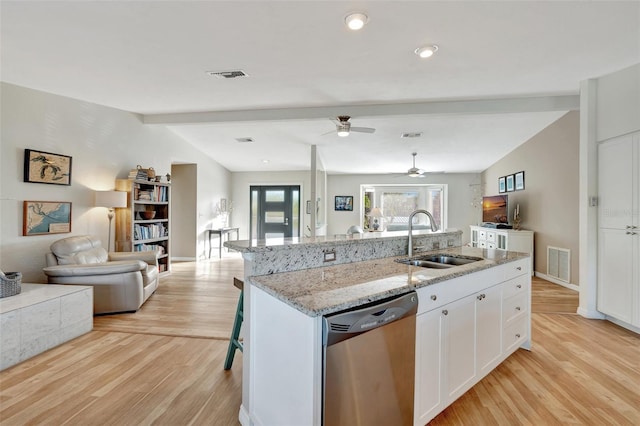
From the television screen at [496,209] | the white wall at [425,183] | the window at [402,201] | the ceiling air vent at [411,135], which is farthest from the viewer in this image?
the window at [402,201]

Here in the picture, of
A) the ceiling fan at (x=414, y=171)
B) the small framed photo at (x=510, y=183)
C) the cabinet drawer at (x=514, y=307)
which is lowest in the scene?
the cabinet drawer at (x=514, y=307)

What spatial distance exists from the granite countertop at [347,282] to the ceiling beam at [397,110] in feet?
8.96

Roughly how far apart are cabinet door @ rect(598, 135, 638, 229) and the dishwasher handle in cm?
303

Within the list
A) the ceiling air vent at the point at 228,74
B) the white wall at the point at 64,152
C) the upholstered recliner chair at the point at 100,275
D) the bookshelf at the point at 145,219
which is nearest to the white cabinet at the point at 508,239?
the ceiling air vent at the point at 228,74

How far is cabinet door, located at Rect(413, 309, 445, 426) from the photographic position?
1.56 m

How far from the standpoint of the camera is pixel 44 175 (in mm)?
3633

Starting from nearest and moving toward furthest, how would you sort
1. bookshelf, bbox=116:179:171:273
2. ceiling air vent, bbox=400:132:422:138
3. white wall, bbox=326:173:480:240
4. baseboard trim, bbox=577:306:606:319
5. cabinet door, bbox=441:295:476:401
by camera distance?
cabinet door, bbox=441:295:476:401 < baseboard trim, bbox=577:306:606:319 < bookshelf, bbox=116:179:171:273 < ceiling air vent, bbox=400:132:422:138 < white wall, bbox=326:173:480:240

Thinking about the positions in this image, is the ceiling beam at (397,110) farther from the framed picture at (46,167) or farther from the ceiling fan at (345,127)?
the framed picture at (46,167)

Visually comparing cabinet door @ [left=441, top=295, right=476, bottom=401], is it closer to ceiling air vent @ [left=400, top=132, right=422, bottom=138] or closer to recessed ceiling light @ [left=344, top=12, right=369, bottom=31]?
recessed ceiling light @ [left=344, top=12, right=369, bottom=31]

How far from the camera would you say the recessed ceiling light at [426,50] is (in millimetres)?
2676

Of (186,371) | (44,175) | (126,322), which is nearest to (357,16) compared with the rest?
(186,371)

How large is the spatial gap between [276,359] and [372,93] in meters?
3.41

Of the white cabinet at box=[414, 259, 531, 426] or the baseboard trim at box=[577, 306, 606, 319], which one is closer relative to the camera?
the white cabinet at box=[414, 259, 531, 426]

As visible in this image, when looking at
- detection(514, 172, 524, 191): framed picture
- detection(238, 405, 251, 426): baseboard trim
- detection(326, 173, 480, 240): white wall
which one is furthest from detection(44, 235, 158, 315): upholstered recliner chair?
detection(514, 172, 524, 191): framed picture
